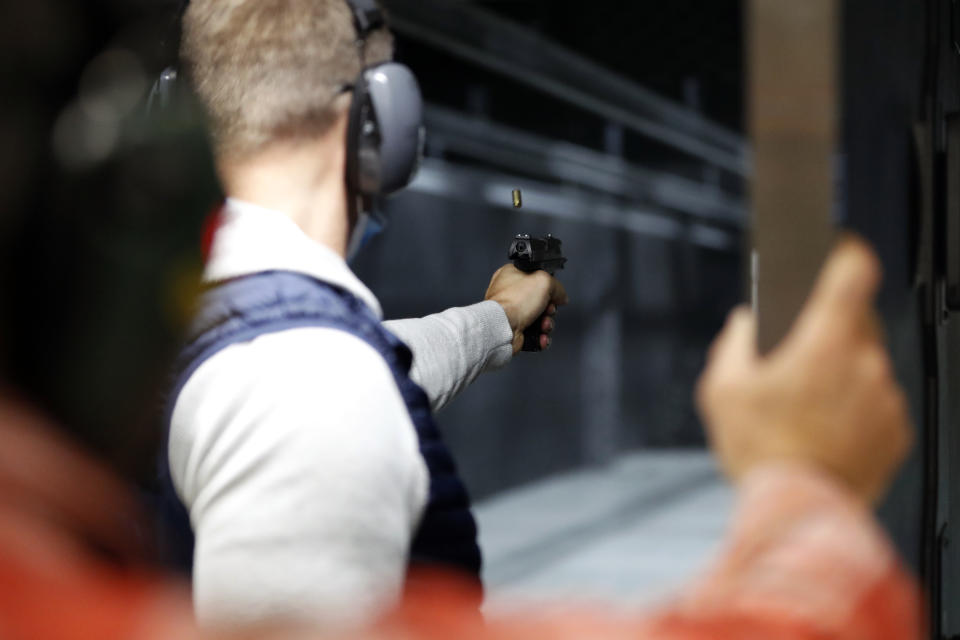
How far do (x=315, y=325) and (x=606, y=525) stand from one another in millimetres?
4492

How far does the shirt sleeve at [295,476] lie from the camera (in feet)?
1.85

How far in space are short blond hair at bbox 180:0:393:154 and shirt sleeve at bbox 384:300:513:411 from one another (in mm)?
369

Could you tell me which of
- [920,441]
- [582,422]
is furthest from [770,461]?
[582,422]

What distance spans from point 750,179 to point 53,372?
31cm

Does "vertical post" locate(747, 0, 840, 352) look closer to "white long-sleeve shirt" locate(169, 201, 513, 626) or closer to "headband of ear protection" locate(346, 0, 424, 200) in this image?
"white long-sleeve shirt" locate(169, 201, 513, 626)

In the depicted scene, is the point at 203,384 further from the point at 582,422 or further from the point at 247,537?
the point at 582,422

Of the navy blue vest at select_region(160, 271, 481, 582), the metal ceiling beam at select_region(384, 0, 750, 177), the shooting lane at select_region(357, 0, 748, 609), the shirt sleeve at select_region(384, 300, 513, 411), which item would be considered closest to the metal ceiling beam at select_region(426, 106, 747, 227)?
the shooting lane at select_region(357, 0, 748, 609)

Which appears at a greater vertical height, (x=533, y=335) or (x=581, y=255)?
(x=581, y=255)

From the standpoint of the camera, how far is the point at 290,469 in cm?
58

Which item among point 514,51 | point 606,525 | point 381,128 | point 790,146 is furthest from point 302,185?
point 606,525

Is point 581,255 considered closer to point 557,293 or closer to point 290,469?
point 557,293

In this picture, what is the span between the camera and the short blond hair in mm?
719

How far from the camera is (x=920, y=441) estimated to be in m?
0.90

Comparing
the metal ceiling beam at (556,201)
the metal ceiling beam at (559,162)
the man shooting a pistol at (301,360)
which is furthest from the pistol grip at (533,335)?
the metal ceiling beam at (559,162)
